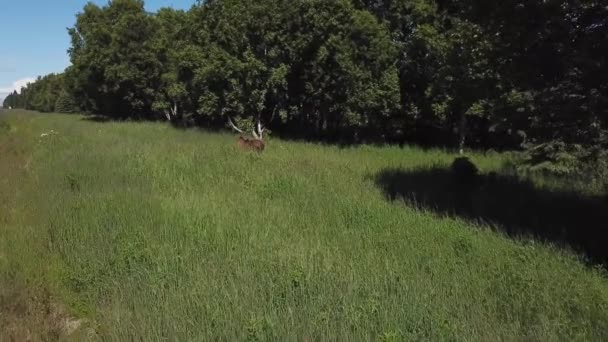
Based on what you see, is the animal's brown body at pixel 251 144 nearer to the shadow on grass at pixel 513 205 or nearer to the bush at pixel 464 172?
the shadow on grass at pixel 513 205

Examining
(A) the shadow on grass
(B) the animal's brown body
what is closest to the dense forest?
(A) the shadow on grass

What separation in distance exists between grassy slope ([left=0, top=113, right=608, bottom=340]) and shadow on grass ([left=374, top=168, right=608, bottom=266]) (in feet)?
3.09

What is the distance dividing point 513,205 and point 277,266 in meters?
6.54

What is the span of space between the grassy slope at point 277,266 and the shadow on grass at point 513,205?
943 millimetres

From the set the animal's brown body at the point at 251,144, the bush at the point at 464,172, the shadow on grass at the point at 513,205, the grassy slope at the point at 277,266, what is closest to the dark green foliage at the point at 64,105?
the animal's brown body at the point at 251,144

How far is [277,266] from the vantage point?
646 centimetres

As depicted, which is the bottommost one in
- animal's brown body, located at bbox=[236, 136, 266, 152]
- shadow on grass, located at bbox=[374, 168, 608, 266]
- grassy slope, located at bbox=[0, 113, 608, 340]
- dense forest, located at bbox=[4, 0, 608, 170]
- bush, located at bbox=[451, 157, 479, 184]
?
shadow on grass, located at bbox=[374, 168, 608, 266]

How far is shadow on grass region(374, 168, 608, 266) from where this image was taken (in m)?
9.04

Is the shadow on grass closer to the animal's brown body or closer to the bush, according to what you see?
the bush

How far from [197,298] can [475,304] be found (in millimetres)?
2655

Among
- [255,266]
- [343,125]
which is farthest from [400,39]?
[255,266]

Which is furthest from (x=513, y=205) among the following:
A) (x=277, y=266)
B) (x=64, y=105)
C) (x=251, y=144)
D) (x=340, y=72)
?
(x=64, y=105)

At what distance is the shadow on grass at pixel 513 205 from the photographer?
9039 millimetres

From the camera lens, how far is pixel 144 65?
139ft
